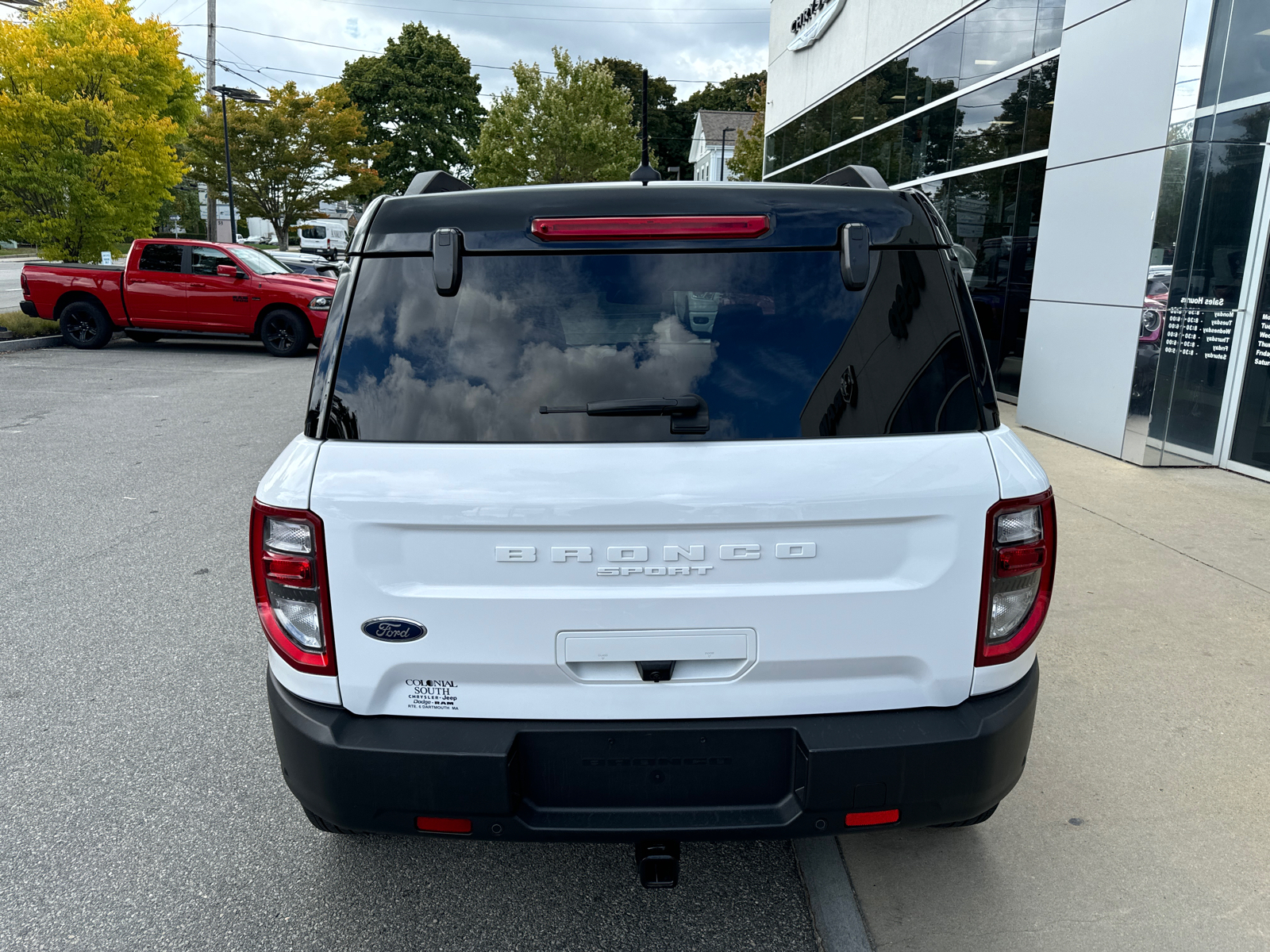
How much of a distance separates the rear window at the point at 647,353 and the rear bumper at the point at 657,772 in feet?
2.20

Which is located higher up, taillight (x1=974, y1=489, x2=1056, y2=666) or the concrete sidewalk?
taillight (x1=974, y1=489, x2=1056, y2=666)

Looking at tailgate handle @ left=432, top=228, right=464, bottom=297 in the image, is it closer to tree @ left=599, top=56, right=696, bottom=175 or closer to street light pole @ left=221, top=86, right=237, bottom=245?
street light pole @ left=221, top=86, right=237, bottom=245

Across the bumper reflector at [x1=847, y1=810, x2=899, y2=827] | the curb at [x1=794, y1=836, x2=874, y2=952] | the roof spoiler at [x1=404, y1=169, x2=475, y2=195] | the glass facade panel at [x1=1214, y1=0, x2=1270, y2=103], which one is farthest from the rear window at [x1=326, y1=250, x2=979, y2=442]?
the glass facade panel at [x1=1214, y1=0, x2=1270, y2=103]

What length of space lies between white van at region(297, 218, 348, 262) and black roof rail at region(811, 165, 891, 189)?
47.4m

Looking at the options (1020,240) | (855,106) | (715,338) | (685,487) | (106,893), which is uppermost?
(855,106)

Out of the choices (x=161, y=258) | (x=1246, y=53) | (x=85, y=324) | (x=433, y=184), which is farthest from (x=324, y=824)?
(x=85, y=324)

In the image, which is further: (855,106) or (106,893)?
(855,106)

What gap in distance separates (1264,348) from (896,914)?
688 centimetres

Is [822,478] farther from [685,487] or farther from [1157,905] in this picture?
[1157,905]

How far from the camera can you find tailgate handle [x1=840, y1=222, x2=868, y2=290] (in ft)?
7.07

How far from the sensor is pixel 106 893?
2.68m

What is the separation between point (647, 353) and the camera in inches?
83.2

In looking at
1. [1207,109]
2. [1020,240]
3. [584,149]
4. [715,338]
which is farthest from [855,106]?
[584,149]

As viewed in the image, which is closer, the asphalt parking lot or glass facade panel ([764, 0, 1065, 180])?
the asphalt parking lot
